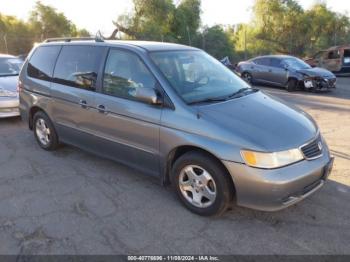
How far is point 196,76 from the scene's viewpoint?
432 centimetres

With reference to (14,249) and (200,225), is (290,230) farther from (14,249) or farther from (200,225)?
(14,249)

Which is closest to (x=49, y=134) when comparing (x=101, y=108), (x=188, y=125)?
(x=101, y=108)

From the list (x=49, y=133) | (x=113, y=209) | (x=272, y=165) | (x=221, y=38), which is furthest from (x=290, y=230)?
(x=221, y=38)

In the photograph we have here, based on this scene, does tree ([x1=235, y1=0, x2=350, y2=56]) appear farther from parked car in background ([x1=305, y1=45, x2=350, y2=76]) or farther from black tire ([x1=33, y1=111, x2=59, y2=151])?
black tire ([x1=33, y1=111, x2=59, y2=151])

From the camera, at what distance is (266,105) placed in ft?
13.3

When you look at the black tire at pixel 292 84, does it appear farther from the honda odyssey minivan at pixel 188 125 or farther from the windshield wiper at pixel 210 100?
the windshield wiper at pixel 210 100

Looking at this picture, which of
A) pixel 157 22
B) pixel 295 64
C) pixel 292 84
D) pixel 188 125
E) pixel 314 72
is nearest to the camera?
pixel 188 125

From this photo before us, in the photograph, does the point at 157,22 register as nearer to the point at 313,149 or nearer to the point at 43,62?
the point at 43,62

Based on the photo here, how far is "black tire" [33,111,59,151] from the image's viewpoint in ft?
18.4

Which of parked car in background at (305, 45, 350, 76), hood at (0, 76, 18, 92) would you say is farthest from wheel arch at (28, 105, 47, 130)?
parked car in background at (305, 45, 350, 76)

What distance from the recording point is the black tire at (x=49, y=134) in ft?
18.4

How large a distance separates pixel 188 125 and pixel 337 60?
16994 mm

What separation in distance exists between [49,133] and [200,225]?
10.4ft

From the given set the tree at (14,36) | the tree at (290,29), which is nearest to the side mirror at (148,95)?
the tree at (14,36)
